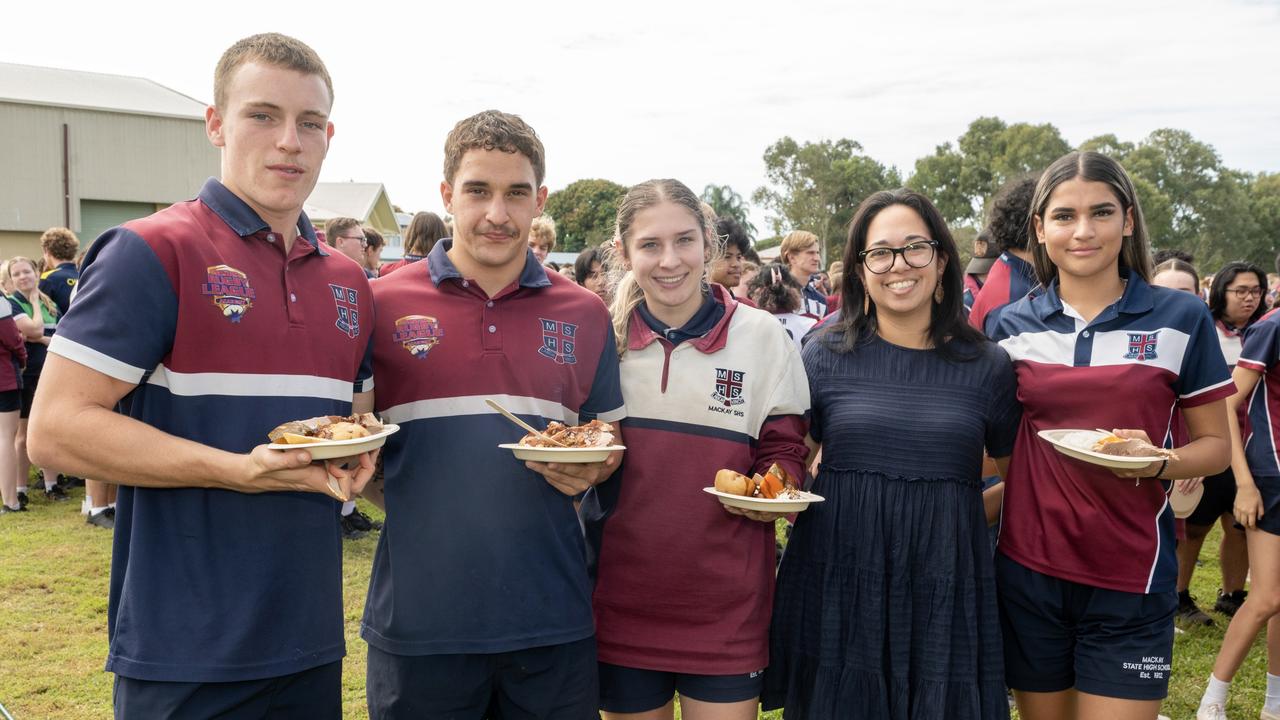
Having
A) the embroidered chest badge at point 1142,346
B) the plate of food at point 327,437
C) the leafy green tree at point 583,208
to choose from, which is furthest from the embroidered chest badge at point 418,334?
the leafy green tree at point 583,208

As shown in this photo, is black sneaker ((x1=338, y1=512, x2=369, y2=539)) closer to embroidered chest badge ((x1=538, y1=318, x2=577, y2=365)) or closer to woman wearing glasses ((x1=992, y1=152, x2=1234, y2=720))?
embroidered chest badge ((x1=538, y1=318, x2=577, y2=365))

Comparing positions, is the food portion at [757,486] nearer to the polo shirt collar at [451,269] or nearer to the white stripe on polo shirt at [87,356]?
the polo shirt collar at [451,269]

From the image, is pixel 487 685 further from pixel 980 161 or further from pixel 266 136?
pixel 980 161

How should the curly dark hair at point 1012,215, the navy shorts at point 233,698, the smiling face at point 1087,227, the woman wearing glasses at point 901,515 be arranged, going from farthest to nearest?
the curly dark hair at point 1012,215 → the smiling face at point 1087,227 → the woman wearing glasses at point 901,515 → the navy shorts at point 233,698

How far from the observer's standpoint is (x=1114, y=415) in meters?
2.90

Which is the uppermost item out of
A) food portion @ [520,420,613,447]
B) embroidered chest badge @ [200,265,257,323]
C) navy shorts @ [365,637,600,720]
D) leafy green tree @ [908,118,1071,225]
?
leafy green tree @ [908,118,1071,225]

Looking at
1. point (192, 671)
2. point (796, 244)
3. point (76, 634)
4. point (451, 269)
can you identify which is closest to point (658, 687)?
point (192, 671)

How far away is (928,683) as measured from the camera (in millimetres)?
2750

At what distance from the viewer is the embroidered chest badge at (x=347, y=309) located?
2.30 metres

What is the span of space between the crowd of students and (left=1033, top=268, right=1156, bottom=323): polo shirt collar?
10 mm

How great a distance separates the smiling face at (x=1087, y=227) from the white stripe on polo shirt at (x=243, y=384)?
2591 mm

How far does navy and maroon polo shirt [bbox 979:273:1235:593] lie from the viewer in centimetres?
286

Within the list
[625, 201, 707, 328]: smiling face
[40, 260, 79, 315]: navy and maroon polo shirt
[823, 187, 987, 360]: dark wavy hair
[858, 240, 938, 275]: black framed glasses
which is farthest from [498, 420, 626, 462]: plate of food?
[40, 260, 79, 315]: navy and maroon polo shirt

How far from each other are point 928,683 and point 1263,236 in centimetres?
7790
